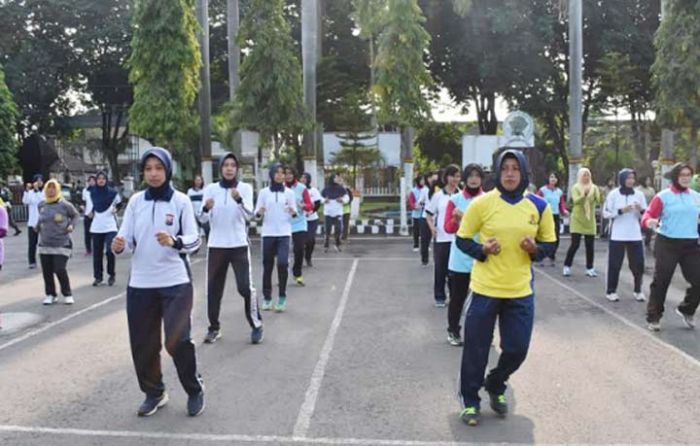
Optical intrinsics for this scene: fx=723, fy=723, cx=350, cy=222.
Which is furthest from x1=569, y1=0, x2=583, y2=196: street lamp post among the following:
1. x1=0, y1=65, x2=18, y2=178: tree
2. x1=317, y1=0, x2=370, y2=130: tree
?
x1=0, y1=65, x2=18, y2=178: tree

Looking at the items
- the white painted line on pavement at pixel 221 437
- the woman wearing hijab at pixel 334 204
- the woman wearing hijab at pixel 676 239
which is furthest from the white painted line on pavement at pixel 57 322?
the woman wearing hijab at pixel 676 239

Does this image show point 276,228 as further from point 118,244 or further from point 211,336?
point 118,244

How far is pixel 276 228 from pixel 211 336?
203 centimetres

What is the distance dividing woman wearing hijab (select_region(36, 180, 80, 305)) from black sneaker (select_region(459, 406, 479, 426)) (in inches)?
274

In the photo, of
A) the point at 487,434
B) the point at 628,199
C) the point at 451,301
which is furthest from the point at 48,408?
the point at 628,199

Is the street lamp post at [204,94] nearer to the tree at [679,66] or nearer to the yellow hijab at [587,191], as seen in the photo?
the tree at [679,66]

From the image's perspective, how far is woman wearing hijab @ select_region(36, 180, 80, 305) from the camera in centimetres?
1010

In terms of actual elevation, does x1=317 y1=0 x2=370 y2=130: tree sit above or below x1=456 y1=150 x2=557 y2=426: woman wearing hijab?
above

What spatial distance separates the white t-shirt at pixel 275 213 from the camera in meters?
9.33

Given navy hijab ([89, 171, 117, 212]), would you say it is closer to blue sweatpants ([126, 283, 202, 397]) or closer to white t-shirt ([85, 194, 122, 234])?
white t-shirt ([85, 194, 122, 234])

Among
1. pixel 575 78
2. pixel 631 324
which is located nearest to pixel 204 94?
pixel 575 78

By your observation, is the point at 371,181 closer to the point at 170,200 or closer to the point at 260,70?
the point at 260,70

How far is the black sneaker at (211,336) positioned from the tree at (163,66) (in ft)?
45.8

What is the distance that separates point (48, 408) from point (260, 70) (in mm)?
16398
